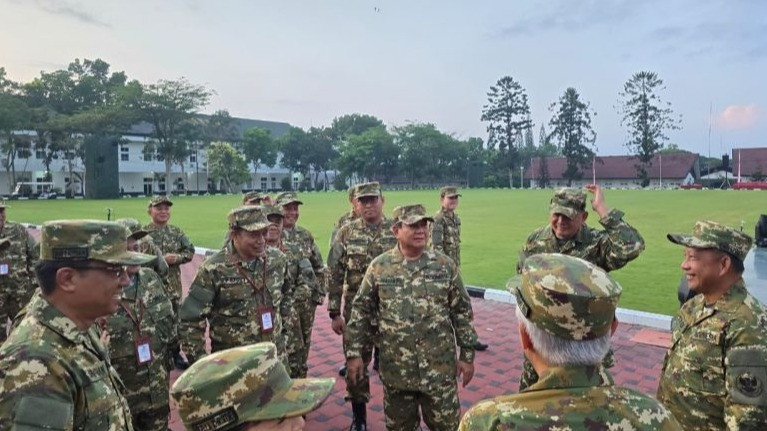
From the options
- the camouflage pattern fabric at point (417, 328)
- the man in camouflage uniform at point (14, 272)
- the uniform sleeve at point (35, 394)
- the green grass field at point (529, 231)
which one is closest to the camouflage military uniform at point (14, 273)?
the man in camouflage uniform at point (14, 272)

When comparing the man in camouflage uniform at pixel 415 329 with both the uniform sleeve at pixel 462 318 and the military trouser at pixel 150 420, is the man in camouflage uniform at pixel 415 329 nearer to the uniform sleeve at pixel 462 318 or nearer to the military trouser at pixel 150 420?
the uniform sleeve at pixel 462 318

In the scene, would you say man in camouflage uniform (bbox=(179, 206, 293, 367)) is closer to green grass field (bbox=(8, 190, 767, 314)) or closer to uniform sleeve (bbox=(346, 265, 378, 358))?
uniform sleeve (bbox=(346, 265, 378, 358))

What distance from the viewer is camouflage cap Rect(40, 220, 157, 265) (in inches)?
83.0

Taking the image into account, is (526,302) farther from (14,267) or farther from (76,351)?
(14,267)

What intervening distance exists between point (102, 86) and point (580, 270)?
67.0 metres

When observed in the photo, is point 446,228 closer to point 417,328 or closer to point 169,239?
point 169,239

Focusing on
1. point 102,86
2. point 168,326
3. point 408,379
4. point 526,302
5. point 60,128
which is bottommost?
point 408,379

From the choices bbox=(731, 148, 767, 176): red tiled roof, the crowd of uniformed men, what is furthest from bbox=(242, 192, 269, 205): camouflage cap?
bbox=(731, 148, 767, 176): red tiled roof

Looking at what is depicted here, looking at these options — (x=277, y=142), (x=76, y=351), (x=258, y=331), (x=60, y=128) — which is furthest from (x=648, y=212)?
(x=277, y=142)

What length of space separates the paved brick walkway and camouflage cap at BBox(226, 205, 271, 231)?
154cm

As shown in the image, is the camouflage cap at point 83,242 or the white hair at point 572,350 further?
the camouflage cap at point 83,242

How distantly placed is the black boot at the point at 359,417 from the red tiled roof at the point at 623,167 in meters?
72.0

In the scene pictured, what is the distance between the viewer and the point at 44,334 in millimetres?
1928

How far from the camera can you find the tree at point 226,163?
2188 inches
